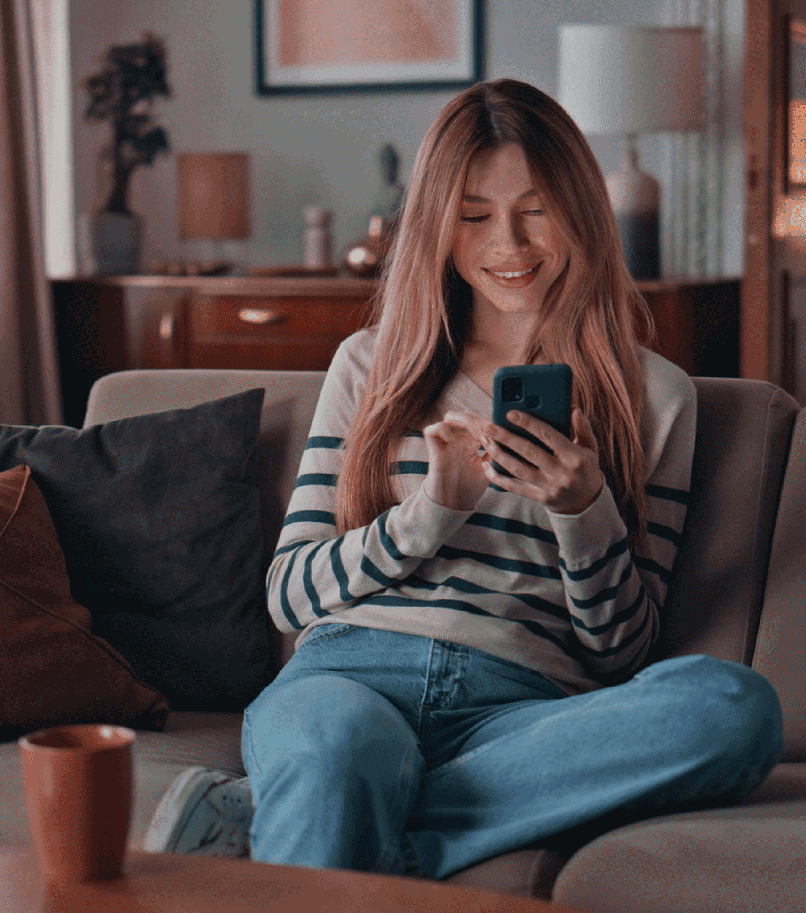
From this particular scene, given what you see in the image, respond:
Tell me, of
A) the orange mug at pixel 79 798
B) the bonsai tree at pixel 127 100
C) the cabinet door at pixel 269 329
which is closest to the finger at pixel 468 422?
the orange mug at pixel 79 798

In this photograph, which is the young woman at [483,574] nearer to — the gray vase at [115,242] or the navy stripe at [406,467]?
the navy stripe at [406,467]

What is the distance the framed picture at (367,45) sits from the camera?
3643mm

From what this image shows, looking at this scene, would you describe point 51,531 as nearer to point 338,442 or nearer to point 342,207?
point 338,442

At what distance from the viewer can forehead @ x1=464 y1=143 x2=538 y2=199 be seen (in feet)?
4.63

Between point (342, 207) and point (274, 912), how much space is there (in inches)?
128

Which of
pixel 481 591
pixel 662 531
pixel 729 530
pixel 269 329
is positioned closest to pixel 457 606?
pixel 481 591

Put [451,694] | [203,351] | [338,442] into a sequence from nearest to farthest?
[451,694]
[338,442]
[203,351]

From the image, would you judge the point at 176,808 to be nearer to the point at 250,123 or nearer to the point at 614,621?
the point at 614,621

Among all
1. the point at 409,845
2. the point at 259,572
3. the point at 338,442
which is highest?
the point at 338,442

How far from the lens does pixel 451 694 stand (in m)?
1.25

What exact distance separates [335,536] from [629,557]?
34cm

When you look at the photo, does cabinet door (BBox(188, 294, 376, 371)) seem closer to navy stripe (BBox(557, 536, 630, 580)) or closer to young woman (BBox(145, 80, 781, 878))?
young woman (BBox(145, 80, 781, 878))

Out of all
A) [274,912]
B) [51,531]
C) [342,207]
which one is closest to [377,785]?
[274,912]

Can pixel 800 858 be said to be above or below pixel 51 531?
below
